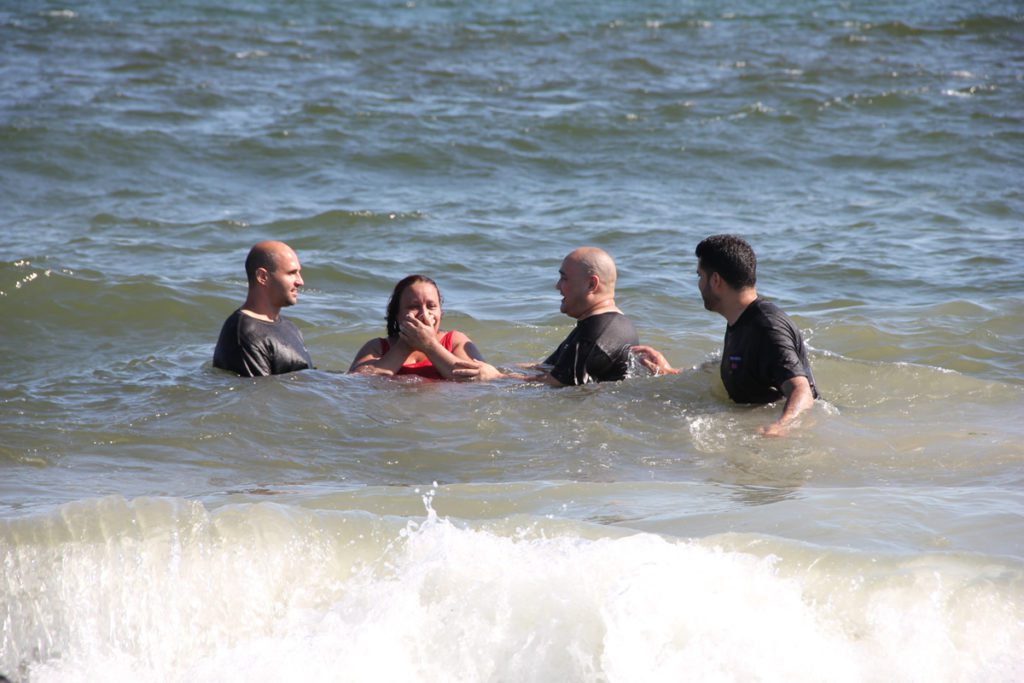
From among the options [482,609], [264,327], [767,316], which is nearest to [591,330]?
[767,316]

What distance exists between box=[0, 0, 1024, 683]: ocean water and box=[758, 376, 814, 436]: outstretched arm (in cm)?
13

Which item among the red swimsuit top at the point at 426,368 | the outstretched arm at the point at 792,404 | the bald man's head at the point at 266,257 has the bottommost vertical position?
the red swimsuit top at the point at 426,368

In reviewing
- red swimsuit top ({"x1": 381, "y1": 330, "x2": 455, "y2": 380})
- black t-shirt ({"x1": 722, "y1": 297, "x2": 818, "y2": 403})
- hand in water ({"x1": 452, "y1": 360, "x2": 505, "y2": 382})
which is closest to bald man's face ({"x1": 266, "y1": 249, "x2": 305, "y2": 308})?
red swimsuit top ({"x1": 381, "y1": 330, "x2": 455, "y2": 380})

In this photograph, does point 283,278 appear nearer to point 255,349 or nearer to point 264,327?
point 264,327

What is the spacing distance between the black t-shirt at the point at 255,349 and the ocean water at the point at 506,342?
0.18m

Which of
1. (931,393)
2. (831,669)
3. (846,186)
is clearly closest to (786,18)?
(846,186)

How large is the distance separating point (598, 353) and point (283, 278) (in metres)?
2.51

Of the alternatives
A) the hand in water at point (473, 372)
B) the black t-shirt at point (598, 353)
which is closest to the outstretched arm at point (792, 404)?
the black t-shirt at point (598, 353)

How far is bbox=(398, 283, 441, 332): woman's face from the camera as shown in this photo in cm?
889

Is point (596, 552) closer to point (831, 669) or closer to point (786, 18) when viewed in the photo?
point (831, 669)

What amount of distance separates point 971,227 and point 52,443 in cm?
1133

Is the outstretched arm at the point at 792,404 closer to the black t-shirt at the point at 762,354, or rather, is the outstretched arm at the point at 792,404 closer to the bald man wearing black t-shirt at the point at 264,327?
the black t-shirt at the point at 762,354

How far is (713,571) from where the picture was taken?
16.3ft

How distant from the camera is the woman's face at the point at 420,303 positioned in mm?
8891
